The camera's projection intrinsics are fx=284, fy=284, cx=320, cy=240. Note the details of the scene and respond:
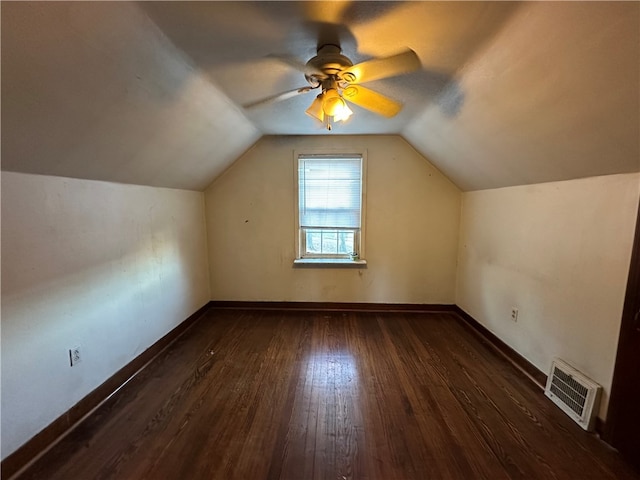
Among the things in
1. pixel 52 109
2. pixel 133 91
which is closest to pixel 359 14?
pixel 133 91

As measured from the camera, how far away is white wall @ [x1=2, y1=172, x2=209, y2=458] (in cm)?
147

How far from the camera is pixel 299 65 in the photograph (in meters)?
1.74

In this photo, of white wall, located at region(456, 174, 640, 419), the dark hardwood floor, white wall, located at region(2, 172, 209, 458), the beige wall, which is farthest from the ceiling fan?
the dark hardwood floor

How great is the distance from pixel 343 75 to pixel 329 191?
6.53ft

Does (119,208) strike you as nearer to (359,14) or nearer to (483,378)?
(359,14)

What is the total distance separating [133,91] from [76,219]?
0.91 metres

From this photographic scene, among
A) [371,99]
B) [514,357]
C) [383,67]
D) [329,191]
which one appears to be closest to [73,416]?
[371,99]

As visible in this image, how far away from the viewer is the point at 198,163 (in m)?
2.86

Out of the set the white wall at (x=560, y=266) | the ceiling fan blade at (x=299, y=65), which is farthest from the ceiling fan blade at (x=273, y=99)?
the white wall at (x=560, y=266)

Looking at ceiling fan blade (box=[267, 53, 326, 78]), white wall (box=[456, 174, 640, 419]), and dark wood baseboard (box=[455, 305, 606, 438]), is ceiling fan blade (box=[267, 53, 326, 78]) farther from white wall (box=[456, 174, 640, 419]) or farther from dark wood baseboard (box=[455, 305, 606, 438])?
dark wood baseboard (box=[455, 305, 606, 438])

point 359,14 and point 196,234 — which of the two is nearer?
point 359,14

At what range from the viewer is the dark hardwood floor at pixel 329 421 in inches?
59.2

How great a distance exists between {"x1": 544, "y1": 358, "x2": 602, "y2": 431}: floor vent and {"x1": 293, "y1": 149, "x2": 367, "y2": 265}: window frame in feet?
6.68

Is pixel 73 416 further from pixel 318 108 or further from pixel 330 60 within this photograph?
pixel 330 60
